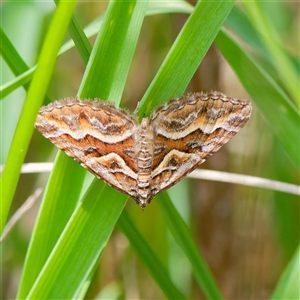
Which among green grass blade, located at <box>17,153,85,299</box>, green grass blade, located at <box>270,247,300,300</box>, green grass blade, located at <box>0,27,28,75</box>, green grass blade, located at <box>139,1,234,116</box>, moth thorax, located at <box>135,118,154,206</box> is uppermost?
green grass blade, located at <box>0,27,28,75</box>

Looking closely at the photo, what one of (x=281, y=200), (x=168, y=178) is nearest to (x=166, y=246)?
(x=281, y=200)

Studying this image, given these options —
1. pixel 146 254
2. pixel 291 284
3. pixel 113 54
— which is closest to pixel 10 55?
pixel 113 54

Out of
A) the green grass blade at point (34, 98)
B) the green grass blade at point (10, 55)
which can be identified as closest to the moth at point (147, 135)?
the green grass blade at point (10, 55)

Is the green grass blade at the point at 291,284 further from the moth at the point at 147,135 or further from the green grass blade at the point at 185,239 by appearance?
the moth at the point at 147,135

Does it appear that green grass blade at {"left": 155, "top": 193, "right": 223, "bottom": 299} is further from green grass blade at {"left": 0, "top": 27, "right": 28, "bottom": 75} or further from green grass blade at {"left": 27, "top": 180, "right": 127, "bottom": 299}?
green grass blade at {"left": 0, "top": 27, "right": 28, "bottom": 75}

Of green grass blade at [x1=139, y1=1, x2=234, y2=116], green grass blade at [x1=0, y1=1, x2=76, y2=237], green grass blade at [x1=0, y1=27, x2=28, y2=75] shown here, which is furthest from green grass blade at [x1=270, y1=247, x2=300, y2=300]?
green grass blade at [x1=0, y1=27, x2=28, y2=75]

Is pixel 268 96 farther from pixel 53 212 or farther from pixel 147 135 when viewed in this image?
pixel 53 212

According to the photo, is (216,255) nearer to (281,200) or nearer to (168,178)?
(281,200)
